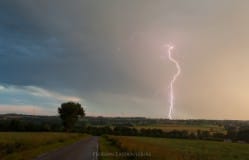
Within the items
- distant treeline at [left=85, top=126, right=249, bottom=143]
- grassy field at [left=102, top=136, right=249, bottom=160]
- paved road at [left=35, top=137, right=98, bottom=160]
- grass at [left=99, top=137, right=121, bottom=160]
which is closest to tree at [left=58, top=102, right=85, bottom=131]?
distant treeline at [left=85, top=126, right=249, bottom=143]

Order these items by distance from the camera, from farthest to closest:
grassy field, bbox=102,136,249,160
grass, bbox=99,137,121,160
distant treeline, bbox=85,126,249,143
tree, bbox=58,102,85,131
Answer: distant treeline, bbox=85,126,249,143, tree, bbox=58,102,85,131, grass, bbox=99,137,121,160, grassy field, bbox=102,136,249,160

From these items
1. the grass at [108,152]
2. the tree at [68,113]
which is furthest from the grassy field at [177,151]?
the tree at [68,113]

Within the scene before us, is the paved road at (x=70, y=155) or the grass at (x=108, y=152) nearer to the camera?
the paved road at (x=70, y=155)

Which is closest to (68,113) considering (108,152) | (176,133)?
(176,133)

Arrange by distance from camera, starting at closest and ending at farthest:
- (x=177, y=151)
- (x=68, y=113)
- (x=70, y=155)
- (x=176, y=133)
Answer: (x=70, y=155) < (x=177, y=151) < (x=68, y=113) < (x=176, y=133)

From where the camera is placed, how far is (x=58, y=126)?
117500 mm

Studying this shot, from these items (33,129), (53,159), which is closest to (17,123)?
(33,129)

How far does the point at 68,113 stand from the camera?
105688 millimetres

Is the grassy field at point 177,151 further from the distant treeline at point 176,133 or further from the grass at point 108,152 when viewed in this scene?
the distant treeline at point 176,133

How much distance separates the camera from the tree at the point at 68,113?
105662 mm

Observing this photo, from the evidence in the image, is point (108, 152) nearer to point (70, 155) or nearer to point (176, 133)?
point (70, 155)

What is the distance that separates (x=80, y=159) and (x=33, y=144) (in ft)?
57.3

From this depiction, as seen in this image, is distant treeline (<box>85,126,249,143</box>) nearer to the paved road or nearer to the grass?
the grass

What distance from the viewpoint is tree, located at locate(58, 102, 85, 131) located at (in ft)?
347
